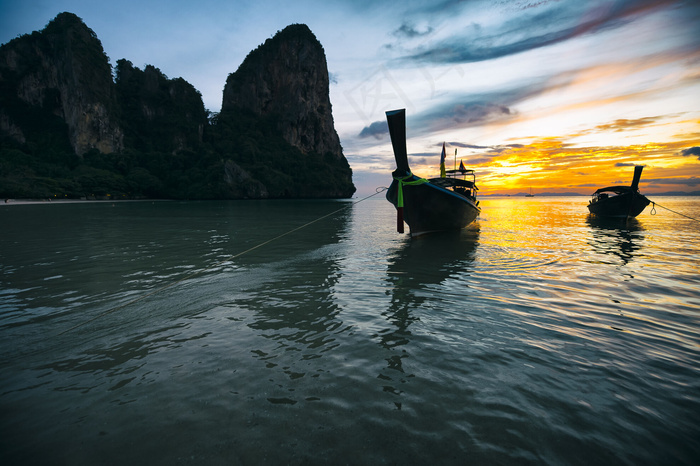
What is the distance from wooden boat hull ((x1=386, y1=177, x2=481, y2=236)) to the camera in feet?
55.1

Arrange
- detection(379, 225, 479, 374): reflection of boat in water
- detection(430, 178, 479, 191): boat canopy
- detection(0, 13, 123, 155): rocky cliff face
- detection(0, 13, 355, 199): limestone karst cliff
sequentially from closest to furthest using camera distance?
detection(379, 225, 479, 374): reflection of boat in water, detection(430, 178, 479, 191): boat canopy, detection(0, 13, 355, 199): limestone karst cliff, detection(0, 13, 123, 155): rocky cliff face

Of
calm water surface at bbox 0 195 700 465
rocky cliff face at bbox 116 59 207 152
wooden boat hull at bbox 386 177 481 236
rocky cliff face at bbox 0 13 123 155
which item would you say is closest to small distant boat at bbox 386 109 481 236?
wooden boat hull at bbox 386 177 481 236

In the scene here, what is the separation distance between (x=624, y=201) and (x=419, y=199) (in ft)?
75.7

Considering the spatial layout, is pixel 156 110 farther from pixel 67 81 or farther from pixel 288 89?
pixel 288 89

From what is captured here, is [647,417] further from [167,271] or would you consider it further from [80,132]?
[80,132]

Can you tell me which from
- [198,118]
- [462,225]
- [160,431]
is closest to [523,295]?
[160,431]

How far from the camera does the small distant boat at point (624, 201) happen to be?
25.9 m

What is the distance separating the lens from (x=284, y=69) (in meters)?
161

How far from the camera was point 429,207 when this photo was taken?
18016mm

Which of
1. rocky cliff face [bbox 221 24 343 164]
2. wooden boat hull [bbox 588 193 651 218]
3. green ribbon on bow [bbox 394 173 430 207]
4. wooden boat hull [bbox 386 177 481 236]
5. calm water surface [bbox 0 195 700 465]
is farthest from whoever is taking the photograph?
rocky cliff face [bbox 221 24 343 164]

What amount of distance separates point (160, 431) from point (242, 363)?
1358 millimetres

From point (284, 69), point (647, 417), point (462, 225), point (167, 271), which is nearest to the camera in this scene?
point (647, 417)

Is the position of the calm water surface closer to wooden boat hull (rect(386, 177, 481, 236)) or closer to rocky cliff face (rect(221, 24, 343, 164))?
wooden boat hull (rect(386, 177, 481, 236))

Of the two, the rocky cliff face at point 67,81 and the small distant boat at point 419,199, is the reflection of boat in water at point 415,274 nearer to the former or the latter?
the small distant boat at point 419,199
